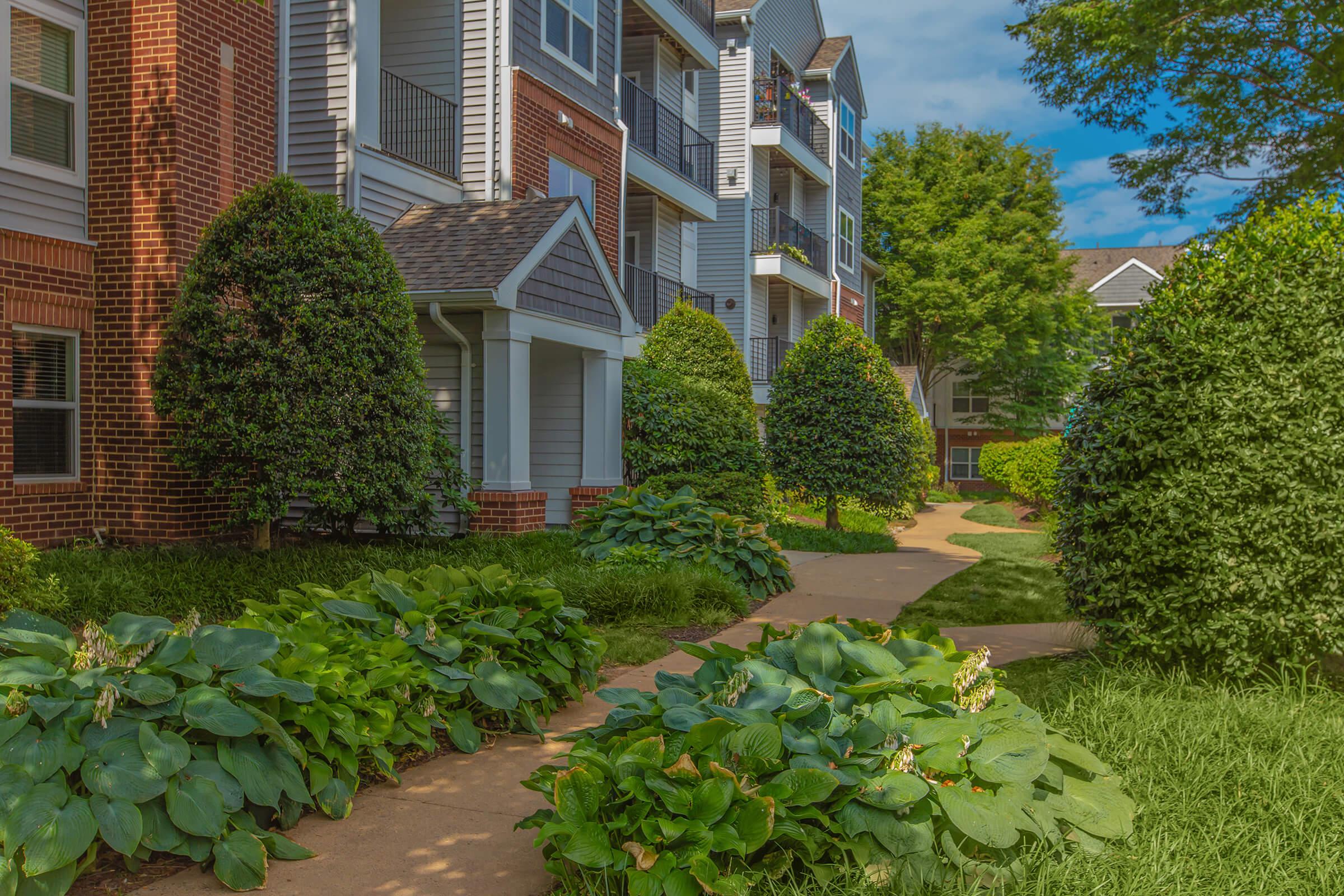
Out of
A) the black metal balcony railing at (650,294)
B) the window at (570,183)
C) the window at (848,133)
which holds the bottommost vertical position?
the black metal balcony railing at (650,294)

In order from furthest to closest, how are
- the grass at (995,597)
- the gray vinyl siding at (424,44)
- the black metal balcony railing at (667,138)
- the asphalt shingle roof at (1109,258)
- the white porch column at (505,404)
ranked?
1. the asphalt shingle roof at (1109,258)
2. the black metal balcony railing at (667,138)
3. the gray vinyl siding at (424,44)
4. the white porch column at (505,404)
5. the grass at (995,597)

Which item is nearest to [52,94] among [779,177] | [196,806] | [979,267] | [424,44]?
[424,44]

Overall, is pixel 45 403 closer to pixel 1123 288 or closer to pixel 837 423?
pixel 837 423

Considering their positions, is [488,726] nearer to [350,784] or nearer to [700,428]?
[350,784]

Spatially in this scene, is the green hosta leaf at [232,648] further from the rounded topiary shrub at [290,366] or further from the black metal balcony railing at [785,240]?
the black metal balcony railing at [785,240]

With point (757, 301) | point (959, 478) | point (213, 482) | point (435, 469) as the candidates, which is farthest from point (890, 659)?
point (959, 478)

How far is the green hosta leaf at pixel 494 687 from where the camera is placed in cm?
519

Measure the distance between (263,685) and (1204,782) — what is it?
383 cm

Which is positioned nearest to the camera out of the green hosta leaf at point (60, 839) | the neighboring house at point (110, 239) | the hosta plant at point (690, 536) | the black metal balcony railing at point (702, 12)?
the green hosta leaf at point (60, 839)

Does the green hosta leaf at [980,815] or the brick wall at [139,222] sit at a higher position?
the brick wall at [139,222]

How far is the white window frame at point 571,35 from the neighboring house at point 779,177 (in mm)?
9260

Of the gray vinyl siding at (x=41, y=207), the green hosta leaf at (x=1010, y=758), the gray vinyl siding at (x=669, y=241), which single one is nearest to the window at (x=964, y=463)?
the gray vinyl siding at (x=669, y=241)

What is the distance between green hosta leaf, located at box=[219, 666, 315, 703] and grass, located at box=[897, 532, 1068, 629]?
513 cm

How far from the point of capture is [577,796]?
3.59 m
